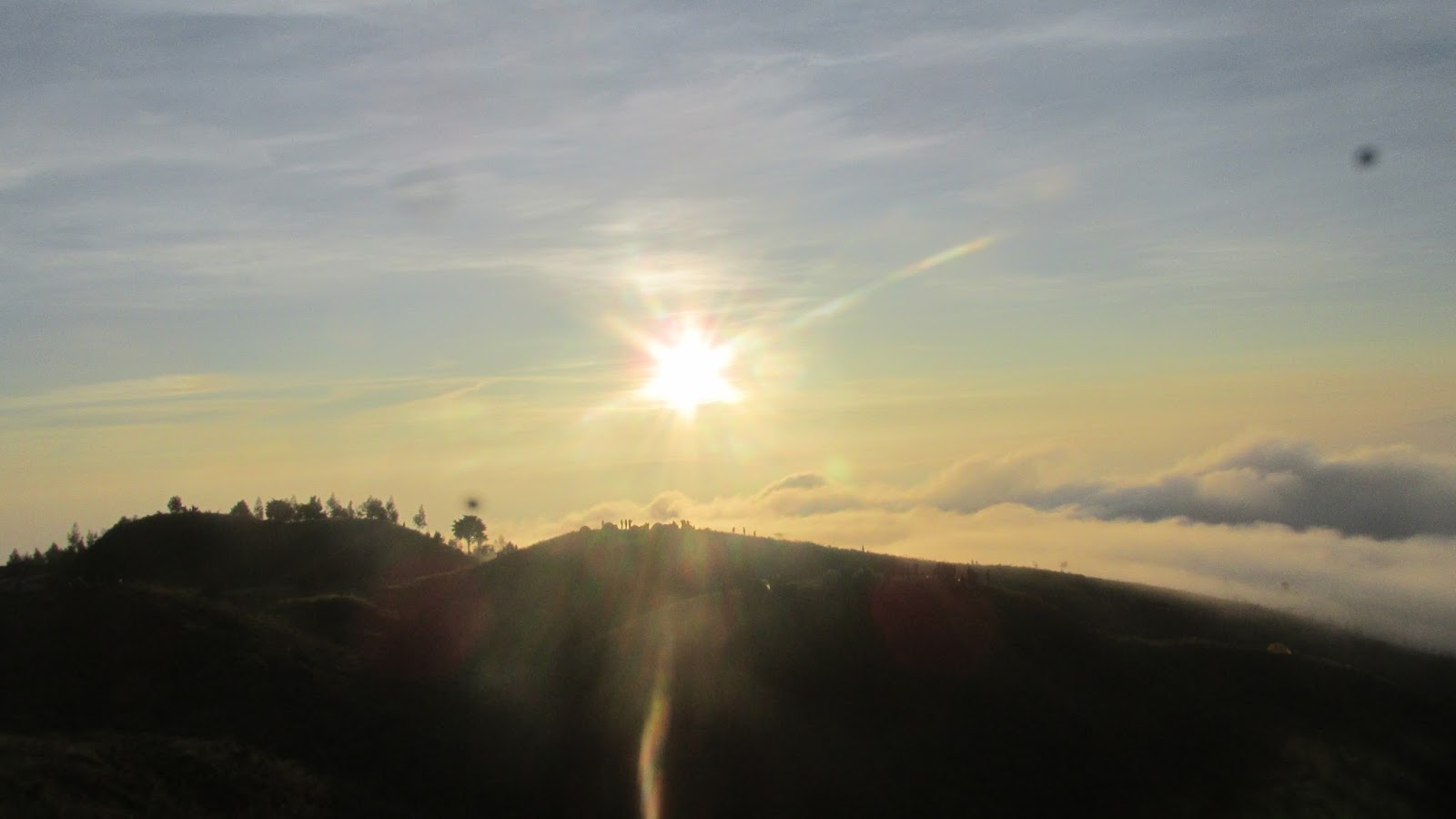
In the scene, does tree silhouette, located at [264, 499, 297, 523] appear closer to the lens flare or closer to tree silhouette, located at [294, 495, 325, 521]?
tree silhouette, located at [294, 495, 325, 521]

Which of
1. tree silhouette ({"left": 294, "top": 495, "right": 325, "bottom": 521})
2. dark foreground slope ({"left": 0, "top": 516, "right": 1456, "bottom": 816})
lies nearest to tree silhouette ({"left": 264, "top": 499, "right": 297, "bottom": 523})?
tree silhouette ({"left": 294, "top": 495, "right": 325, "bottom": 521})

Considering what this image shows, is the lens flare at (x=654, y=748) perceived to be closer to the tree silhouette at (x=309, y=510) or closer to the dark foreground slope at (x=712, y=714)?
the dark foreground slope at (x=712, y=714)

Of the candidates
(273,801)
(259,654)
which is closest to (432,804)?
(273,801)

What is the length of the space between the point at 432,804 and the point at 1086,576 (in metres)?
50.5

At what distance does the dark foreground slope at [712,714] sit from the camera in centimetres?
3070

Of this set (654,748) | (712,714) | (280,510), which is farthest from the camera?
(280,510)

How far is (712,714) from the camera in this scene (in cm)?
3628

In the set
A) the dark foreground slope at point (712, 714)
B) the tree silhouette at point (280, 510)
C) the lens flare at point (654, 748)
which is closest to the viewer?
the dark foreground slope at point (712, 714)

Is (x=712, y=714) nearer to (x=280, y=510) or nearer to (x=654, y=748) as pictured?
(x=654, y=748)

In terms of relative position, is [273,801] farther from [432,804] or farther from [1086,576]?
[1086,576]

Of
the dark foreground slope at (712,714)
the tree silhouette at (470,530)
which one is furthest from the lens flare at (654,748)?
the tree silhouette at (470,530)

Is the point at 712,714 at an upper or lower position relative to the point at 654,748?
upper

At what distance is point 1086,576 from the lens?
237 ft

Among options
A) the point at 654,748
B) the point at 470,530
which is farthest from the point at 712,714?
the point at 470,530
